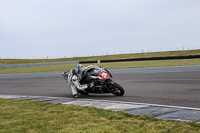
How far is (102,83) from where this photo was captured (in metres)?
9.91

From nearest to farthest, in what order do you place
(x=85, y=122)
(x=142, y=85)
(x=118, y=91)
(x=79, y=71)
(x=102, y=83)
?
(x=85, y=122), (x=102, y=83), (x=118, y=91), (x=79, y=71), (x=142, y=85)

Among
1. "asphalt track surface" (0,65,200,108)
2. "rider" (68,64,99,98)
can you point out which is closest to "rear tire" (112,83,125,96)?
"asphalt track surface" (0,65,200,108)

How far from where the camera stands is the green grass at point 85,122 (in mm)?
4898

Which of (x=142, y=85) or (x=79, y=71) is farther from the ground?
(x=79, y=71)

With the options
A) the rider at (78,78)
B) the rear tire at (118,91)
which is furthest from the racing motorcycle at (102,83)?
the rider at (78,78)

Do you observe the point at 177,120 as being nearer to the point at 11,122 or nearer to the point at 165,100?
the point at 165,100

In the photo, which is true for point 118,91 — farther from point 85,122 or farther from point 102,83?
point 85,122

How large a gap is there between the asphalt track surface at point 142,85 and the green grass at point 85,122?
231cm

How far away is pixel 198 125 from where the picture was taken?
4.93 meters

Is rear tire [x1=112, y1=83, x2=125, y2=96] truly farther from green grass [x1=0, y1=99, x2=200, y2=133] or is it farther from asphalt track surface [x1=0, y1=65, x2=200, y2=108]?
green grass [x1=0, y1=99, x2=200, y2=133]

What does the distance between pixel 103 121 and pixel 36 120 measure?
1.60 m

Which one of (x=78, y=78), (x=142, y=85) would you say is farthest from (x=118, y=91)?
(x=142, y=85)

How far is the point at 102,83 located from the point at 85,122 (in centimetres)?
433

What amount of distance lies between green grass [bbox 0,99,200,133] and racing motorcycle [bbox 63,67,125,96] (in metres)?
2.80
